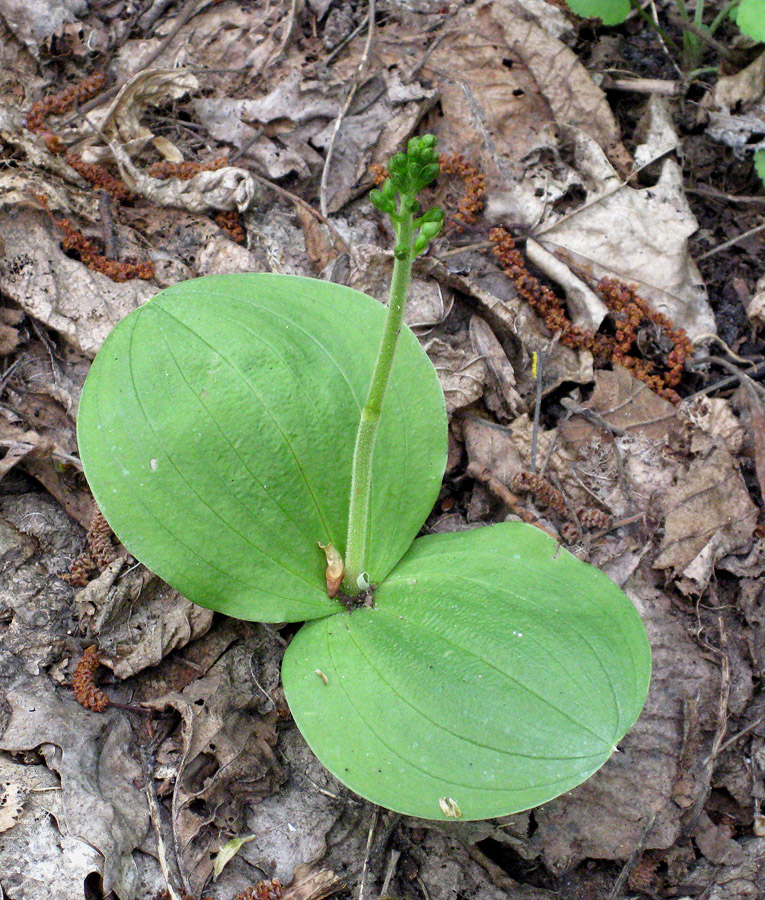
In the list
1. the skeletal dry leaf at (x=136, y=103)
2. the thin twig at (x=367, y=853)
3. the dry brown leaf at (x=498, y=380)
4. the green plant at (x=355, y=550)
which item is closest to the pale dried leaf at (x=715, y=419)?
the dry brown leaf at (x=498, y=380)

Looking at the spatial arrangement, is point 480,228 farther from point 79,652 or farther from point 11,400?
point 79,652

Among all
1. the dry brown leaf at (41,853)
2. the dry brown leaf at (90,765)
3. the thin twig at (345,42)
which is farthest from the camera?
the thin twig at (345,42)

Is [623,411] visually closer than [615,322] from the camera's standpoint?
Yes

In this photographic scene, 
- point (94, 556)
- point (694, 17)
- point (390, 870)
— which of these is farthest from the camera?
point (694, 17)

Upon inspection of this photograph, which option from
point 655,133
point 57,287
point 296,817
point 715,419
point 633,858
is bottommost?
point 633,858

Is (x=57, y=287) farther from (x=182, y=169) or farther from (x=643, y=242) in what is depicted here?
(x=643, y=242)

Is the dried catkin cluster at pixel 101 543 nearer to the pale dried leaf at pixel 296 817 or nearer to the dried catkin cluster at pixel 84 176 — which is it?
the pale dried leaf at pixel 296 817

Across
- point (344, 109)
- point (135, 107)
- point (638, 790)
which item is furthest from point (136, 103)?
point (638, 790)

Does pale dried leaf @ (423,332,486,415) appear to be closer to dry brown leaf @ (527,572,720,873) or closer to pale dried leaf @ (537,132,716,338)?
pale dried leaf @ (537,132,716,338)
